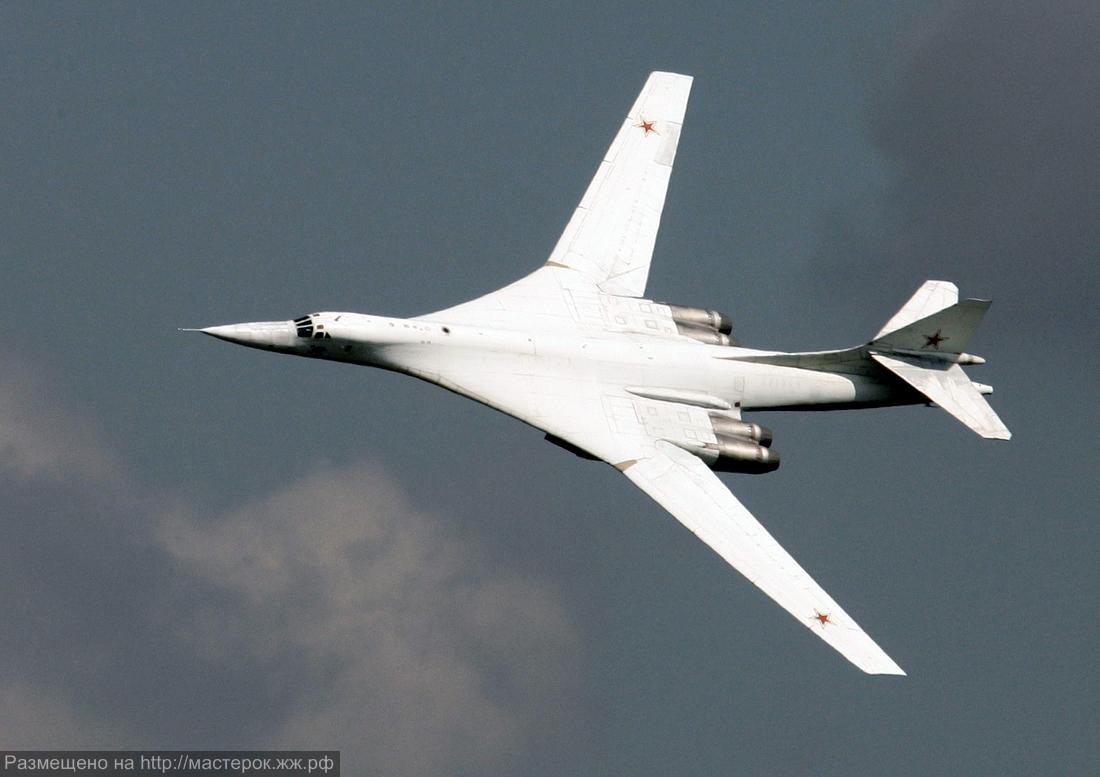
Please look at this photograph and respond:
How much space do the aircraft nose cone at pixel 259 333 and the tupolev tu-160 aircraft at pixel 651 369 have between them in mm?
63

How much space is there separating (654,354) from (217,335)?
47.4 ft

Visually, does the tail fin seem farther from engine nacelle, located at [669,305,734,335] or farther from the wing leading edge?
the wing leading edge

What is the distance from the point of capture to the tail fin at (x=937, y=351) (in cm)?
7712

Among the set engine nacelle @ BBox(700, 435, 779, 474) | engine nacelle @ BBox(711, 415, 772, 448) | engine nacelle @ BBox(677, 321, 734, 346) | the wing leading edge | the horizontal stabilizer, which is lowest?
the wing leading edge

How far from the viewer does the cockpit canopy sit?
72250mm

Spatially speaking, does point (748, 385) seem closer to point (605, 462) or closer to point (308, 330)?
point (605, 462)

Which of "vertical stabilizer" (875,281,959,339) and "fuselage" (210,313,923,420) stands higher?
"vertical stabilizer" (875,281,959,339)

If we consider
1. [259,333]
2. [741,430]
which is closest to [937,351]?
[741,430]

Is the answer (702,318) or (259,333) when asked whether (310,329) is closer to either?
(259,333)

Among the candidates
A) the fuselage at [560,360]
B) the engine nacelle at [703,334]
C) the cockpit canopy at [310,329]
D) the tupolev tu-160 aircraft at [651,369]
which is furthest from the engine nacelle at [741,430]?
the cockpit canopy at [310,329]

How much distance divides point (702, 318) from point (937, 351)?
8.01 meters

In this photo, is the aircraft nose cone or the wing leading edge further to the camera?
the aircraft nose cone

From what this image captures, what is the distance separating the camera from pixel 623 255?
265 feet

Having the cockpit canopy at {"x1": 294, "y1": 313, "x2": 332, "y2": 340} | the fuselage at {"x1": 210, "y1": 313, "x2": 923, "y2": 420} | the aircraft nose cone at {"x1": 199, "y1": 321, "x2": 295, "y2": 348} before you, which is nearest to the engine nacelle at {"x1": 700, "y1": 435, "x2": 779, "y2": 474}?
the fuselage at {"x1": 210, "y1": 313, "x2": 923, "y2": 420}
